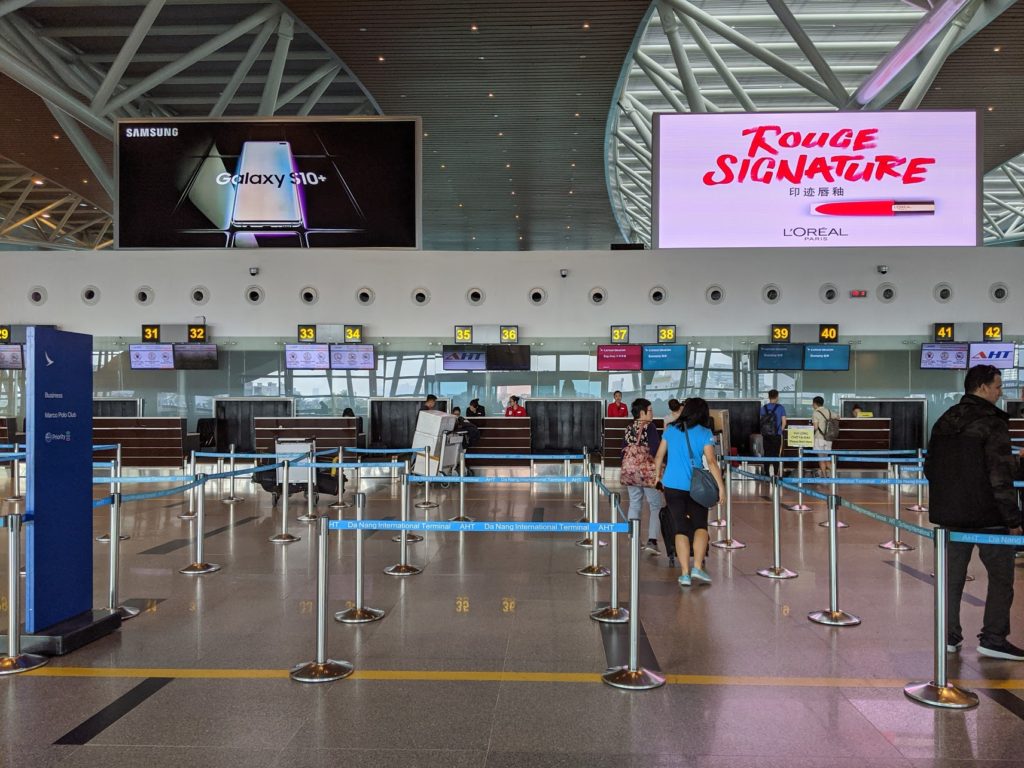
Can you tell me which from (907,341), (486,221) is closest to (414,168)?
(907,341)

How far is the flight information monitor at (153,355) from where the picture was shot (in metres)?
17.2

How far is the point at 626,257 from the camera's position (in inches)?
679

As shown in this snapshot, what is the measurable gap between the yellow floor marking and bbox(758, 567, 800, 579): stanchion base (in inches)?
102

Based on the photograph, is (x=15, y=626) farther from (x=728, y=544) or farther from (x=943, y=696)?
(x=728, y=544)

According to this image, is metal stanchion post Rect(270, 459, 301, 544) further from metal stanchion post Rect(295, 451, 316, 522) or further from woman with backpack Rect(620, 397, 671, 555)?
woman with backpack Rect(620, 397, 671, 555)

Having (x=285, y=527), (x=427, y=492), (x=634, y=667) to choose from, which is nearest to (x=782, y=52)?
(x=427, y=492)

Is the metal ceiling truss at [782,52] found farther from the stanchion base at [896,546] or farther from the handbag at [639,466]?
the handbag at [639,466]

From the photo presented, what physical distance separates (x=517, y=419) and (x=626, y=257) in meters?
4.51

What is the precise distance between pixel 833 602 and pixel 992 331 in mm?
13492

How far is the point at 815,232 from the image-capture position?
37.2 ft

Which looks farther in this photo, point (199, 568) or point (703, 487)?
point (199, 568)

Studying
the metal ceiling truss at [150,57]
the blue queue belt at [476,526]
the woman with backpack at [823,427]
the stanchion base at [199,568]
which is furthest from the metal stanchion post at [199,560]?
the woman with backpack at [823,427]

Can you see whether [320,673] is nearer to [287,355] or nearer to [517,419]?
[517,419]

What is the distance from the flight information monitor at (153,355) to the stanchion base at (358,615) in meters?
13.0
